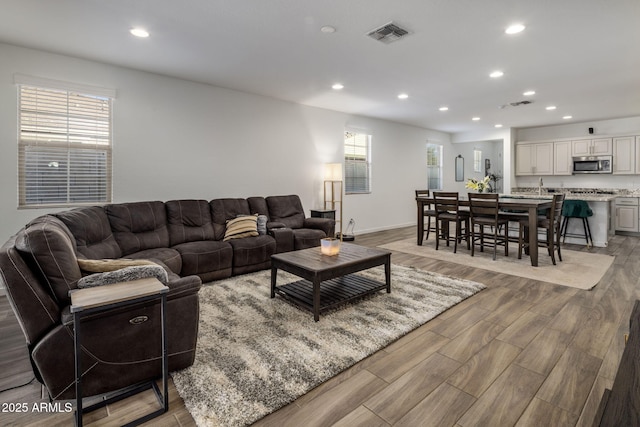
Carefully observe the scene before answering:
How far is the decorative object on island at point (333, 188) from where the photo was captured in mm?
6040

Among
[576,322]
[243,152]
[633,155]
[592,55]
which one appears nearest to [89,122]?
[243,152]

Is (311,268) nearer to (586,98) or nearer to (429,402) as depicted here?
(429,402)

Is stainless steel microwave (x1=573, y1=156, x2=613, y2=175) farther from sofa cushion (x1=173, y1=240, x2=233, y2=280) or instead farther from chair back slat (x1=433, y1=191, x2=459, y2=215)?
sofa cushion (x1=173, y1=240, x2=233, y2=280)

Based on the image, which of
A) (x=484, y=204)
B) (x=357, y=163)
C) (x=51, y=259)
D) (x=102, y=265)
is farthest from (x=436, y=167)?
(x=51, y=259)

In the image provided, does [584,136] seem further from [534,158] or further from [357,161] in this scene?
[357,161]

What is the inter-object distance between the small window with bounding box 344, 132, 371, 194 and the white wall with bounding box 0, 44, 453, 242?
0.67 ft

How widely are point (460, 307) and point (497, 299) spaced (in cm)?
50

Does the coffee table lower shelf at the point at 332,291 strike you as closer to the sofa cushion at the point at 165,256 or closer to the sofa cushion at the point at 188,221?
the sofa cushion at the point at 165,256

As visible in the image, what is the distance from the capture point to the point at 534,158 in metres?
8.05

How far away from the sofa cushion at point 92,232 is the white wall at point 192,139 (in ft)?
2.77

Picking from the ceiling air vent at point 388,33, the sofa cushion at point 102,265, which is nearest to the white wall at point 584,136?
the ceiling air vent at point 388,33

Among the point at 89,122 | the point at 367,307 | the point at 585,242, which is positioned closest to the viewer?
the point at 367,307

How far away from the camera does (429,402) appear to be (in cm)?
171

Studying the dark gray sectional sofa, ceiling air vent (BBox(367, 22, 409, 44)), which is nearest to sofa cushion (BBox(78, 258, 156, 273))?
the dark gray sectional sofa
